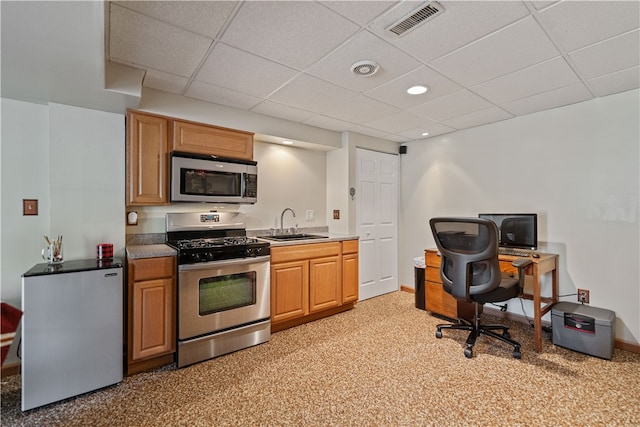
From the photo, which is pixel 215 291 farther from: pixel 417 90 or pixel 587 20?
pixel 587 20

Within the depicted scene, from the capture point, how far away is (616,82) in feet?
8.15

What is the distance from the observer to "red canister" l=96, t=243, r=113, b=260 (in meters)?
2.32

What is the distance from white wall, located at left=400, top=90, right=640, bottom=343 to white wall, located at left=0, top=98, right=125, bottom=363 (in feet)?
12.7

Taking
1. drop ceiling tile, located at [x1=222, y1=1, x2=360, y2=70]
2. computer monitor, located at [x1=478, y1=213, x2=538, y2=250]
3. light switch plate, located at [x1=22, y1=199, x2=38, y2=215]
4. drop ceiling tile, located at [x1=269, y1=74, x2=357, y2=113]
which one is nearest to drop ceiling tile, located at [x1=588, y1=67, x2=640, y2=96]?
computer monitor, located at [x1=478, y1=213, x2=538, y2=250]

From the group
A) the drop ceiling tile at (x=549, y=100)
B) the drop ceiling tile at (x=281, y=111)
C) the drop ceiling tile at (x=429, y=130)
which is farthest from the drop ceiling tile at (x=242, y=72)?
the drop ceiling tile at (x=549, y=100)

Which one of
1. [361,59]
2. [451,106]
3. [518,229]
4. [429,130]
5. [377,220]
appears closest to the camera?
Result: [361,59]

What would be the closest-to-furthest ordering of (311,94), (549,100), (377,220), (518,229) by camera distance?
1. (311,94)
2. (549,100)
3. (518,229)
4. (377,220)

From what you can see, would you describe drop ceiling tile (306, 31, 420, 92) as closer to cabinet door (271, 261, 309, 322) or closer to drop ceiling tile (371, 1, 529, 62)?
drop ceiling tile (371, 1, 529, 62)

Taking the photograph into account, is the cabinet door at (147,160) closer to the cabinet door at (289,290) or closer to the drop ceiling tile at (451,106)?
the cabinet door at (289,290)

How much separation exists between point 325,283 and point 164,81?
8.09 feet

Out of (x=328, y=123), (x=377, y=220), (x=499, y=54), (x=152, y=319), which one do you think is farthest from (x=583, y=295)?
(x=152, y=319)

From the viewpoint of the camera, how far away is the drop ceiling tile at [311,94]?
250cm

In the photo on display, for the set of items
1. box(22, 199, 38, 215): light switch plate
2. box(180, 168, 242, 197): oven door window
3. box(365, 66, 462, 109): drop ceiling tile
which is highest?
box(365, 66, 462, 109): drop ceiling tile

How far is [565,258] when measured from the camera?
3.02 metres
